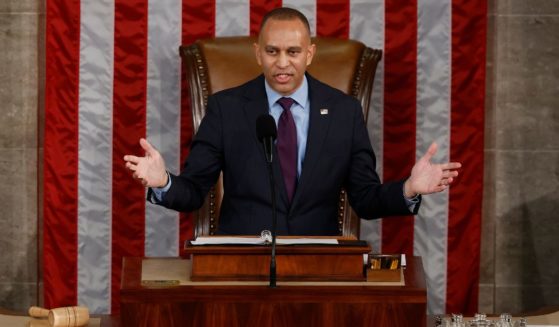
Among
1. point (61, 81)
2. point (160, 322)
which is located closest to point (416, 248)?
point (61, 81)

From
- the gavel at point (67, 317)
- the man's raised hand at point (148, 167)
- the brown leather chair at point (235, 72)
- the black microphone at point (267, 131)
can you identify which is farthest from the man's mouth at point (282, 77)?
the gavel at point (67, 317)

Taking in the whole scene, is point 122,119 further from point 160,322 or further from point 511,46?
point 160,322

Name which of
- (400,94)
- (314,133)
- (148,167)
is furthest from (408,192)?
(400,94)

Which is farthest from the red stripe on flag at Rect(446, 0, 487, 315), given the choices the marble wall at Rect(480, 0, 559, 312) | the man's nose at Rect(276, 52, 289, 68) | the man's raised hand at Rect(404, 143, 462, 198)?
the man's raised hand at Rect(404, 143, 462, 198)

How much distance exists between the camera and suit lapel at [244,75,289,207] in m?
4.13

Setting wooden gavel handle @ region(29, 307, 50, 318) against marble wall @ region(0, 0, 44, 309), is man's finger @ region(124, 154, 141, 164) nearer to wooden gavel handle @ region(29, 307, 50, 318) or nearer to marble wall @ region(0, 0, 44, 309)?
wooden gavel handle @ region(29, 307, 50, 318)

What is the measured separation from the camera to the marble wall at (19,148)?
496 cm

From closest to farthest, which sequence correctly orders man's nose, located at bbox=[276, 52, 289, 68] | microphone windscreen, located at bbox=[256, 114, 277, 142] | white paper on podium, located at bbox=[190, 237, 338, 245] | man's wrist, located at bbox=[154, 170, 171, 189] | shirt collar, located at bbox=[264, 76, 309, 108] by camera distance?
microphone windscreen, located at bbox=[256, 114, 277, 142] → white paper on podium, located at bbox=[190, 237, 338, 245] → man's wrist, located at bbox=[154, 170, 171, 189] → man's nose, located at bbox=[276, 52, 289, 68] → shirt collar, located at bbox=[264, 76, 309, 108]

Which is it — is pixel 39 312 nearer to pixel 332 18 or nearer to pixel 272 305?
pixel 272 305

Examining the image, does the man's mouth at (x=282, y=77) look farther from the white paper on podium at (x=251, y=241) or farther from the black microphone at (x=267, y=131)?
the black microphone at (x=267, y=131)

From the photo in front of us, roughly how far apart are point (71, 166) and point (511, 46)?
199cm

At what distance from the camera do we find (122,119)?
4.96 metres

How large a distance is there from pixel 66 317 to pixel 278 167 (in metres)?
1.18

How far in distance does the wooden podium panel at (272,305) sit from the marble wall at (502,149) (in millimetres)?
2210
